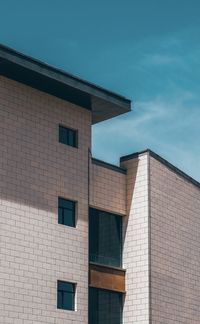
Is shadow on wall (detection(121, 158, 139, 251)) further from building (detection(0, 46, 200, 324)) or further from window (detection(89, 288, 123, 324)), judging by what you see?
window (detection(89, 288, 123, 324))

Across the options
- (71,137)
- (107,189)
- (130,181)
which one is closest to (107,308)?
(107,189)

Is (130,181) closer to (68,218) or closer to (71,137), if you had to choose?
(71,137)

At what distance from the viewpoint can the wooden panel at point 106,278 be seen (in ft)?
115

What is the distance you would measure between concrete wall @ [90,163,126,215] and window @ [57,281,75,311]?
155 inches

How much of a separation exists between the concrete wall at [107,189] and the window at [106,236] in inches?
18.4

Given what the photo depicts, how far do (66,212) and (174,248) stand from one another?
577 cm

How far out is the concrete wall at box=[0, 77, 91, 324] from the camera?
105 ft

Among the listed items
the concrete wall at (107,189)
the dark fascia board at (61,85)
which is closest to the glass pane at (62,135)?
the dark fascia board at (61,85)

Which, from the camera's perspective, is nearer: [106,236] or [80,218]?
[80,218]

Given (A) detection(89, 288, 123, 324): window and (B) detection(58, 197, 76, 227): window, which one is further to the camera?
(A) detection(89, 288, 123, 324): window

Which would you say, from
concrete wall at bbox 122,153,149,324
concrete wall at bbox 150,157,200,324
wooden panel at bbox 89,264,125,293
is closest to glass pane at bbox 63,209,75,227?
wooden panel at bbox 89,264,125,293

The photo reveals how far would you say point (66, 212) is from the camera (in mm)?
34656

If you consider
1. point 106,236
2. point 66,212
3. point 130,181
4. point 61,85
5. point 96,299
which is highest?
point 61,85

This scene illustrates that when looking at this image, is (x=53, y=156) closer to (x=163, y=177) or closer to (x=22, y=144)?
(x=22, y=144)
